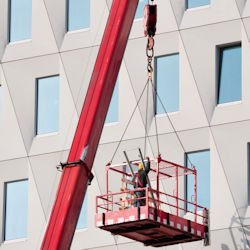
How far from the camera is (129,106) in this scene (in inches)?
2156

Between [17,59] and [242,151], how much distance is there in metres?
13.4

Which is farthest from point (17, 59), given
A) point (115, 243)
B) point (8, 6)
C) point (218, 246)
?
point (218, 246)

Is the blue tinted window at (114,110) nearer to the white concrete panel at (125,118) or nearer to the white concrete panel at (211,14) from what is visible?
the white concrete panel at (125,118)

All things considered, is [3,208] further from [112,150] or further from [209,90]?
[209,90]

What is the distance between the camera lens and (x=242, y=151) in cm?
5131

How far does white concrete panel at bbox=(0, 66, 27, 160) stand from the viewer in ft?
187

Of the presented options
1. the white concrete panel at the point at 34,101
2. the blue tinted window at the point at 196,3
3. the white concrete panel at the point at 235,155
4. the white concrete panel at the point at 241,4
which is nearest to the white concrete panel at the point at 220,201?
the white concrete panel at the point at 235,155

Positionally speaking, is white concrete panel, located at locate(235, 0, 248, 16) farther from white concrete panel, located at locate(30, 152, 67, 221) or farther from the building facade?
white concrete panel, located at locate(30, 152, 67, 221)

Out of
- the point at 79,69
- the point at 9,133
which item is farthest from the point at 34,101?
the point at 79,69

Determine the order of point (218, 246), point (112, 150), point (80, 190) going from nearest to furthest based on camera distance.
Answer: point (80, 190), point (218, 246), point (112, 150)

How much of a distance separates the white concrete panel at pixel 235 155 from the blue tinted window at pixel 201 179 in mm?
974

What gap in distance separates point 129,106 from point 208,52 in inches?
183

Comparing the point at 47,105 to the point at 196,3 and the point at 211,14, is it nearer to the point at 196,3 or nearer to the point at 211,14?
the point at 196,3

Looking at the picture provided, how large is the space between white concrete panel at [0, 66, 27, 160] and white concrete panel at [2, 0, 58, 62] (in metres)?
1.78
